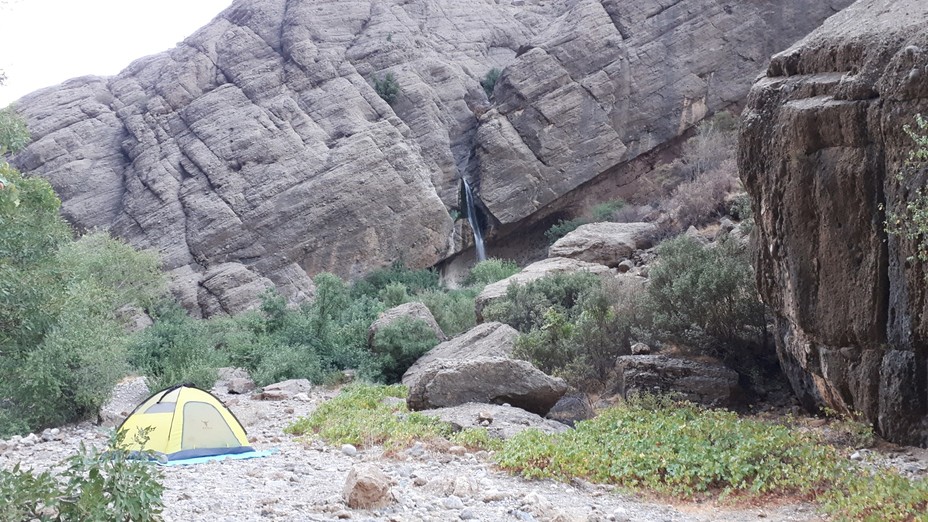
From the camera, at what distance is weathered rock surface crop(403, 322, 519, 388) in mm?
15258

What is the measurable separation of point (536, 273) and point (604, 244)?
355 centimetres

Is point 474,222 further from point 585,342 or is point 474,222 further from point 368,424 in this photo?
point 368,424

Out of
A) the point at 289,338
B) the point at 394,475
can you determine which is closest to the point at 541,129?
the point at 289,338

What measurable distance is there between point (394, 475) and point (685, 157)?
29.0 metres

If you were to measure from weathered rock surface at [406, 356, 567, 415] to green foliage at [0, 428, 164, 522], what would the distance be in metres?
7.24

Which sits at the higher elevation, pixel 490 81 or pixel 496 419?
pixel 490 81

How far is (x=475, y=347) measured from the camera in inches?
618

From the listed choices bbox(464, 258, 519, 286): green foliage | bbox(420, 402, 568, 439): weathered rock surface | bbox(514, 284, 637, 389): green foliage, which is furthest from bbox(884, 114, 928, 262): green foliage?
bbox(464, 258, 519, 286): green foliage

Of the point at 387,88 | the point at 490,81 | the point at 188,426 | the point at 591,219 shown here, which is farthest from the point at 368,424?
the point at 490,81

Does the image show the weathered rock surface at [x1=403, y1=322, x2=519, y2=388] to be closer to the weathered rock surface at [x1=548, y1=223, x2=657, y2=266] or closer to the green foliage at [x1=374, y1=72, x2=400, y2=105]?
the weathered rock surface at [x1=548, y1=223, x2=657, y2=266]

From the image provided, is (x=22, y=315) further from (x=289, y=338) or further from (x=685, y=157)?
(x=685, y=157)

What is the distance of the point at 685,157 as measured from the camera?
33.3 metres

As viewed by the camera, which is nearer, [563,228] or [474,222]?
[563,228]

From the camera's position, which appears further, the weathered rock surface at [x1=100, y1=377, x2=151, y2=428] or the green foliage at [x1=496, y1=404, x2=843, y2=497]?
the weathered rock surface at [x1=100, y1=377, x2=151, y2=428]
